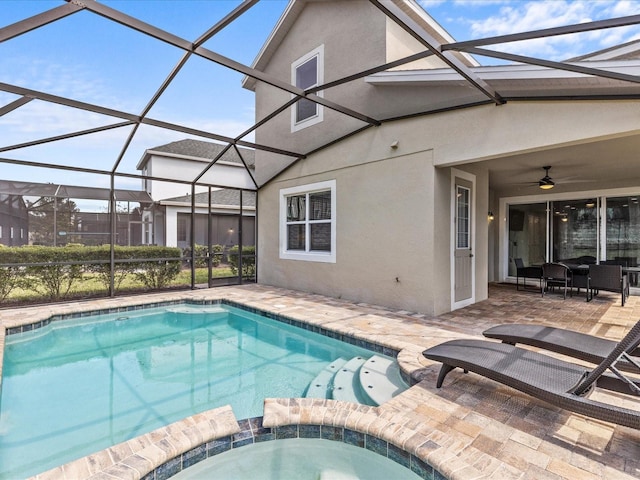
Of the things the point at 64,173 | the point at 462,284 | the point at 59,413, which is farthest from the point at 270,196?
the point at 59,413

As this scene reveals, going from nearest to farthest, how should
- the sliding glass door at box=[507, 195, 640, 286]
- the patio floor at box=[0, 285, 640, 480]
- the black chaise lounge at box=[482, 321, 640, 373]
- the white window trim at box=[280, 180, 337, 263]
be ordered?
1. the patio floor at box=[0, 285, 640, 480]
2. the black chaise lounge at box=[482, 321, 640, 373]
3. the white window trim at box=[280, 180, 337, 263]
4. the sliding glass door at box=[507, 195, 640, 286]

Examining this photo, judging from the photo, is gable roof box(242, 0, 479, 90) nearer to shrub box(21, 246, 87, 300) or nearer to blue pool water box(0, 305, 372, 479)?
blue pool water box(0, 305, 372, 479)

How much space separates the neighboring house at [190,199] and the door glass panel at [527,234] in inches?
371

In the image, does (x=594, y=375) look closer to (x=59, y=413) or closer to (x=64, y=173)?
(x=59, y=413)

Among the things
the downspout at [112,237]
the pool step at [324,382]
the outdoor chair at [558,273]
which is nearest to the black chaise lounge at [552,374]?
the pool step at [324,382]

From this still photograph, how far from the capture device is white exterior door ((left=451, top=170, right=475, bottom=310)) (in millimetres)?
7559

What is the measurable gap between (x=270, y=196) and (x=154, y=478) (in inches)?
374

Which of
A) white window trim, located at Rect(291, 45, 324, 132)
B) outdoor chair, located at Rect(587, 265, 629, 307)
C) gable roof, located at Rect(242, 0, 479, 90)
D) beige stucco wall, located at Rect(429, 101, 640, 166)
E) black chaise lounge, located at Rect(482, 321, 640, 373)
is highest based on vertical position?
gable roof, located at Rect(242, 0, 479, 90)

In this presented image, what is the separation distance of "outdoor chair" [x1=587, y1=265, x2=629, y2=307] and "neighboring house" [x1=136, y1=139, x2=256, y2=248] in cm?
1011

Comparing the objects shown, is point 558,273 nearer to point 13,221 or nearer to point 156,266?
point 156,266

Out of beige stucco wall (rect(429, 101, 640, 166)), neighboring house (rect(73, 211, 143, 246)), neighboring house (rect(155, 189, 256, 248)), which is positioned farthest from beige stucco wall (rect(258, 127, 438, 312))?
neighboring house (rect(155, 189, 256, 248))

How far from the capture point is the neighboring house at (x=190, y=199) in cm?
1459

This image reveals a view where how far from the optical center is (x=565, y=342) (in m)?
3.84

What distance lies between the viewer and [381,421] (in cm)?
304
